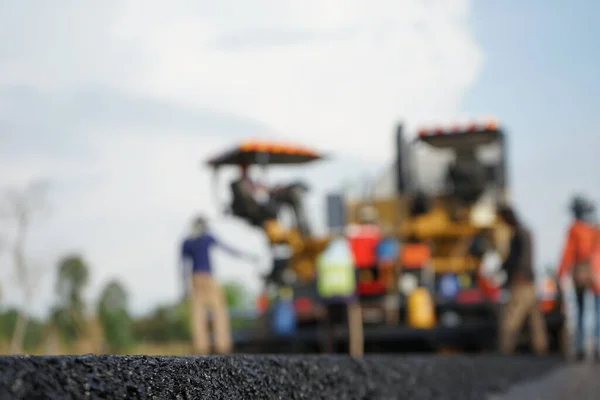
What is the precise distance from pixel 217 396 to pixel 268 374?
537 millimetres

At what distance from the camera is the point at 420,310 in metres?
13.4

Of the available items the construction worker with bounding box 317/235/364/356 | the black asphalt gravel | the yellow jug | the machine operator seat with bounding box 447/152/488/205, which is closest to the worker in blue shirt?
the construction worker with bounding box 317/235/364/356

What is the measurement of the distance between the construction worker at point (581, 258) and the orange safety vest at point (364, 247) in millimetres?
3413

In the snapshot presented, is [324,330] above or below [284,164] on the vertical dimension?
below

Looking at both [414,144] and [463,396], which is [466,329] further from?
[463,396]

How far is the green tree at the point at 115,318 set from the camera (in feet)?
109

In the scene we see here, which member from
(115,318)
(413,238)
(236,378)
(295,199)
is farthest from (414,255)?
(115,318)

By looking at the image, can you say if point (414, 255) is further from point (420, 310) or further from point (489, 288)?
point (420, 310)

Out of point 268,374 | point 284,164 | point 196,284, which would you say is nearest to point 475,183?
point 284,164

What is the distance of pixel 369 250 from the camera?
1457 cm

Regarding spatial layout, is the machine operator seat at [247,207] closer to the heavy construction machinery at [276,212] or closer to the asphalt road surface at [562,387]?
the heavy construction machinery at [276,212]

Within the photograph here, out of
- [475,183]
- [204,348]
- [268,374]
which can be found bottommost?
[204,348]

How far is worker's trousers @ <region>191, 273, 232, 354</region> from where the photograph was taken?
40.3 ft

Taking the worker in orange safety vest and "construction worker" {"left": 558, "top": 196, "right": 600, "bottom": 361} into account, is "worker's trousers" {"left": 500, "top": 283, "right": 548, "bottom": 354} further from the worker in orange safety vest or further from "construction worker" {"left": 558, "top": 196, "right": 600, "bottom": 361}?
the worker in orange safety vest
